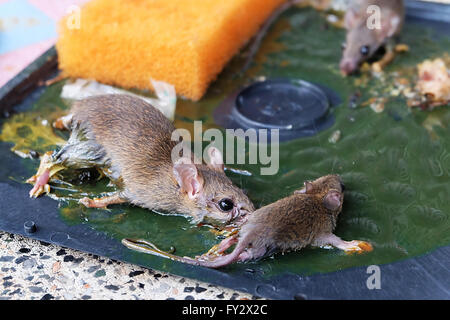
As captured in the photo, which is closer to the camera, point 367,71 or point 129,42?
point 129,42

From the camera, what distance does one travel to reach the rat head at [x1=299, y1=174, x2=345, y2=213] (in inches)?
124

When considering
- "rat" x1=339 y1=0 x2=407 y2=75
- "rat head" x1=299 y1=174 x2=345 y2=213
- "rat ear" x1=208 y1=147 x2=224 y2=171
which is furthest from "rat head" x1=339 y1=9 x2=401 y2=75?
"rat ear" x1=208 y1=147 x2=224 y2=171

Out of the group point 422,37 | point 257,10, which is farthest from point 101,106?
point 422,37

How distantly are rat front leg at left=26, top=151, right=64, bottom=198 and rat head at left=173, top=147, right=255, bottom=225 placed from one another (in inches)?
33.9

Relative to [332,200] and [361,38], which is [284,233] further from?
[361,38]

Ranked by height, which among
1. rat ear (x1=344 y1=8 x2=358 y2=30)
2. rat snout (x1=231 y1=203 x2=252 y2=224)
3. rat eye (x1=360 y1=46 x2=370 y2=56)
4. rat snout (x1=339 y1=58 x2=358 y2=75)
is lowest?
rat snout (x1=339 y1=58 x2=358 y2=75)

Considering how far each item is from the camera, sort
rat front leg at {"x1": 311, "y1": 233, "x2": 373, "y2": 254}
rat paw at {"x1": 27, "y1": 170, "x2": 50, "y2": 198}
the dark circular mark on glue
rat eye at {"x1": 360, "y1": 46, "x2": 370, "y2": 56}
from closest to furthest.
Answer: rat front leg at {"x1": 311, "y1": 233, "x2": 373, "y2": 254} < rat paw at {"x1": 27, "y1": 170, "x2": 50, "y2": 198} < the dark circular mark on glue < rat eye at {"x1": 360, "y1": 46, "x2": 370, "y2": 56}

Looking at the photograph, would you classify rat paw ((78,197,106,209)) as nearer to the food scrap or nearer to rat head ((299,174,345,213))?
rat head ((299,174,345,213))

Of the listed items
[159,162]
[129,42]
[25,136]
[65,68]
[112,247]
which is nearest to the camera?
[112,247]

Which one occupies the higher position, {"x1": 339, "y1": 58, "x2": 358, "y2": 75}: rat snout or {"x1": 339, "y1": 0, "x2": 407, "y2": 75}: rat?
{"x1": 339, "y1": 0, "x2": 407, "y2": 75}: rat

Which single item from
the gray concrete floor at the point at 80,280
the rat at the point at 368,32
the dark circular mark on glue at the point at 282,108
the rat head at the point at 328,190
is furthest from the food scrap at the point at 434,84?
the gray concrete floor at the point at 80,280

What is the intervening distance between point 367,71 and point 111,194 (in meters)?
2.65

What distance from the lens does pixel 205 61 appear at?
4480 mm

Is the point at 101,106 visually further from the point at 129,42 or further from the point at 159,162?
the point at 129,42
